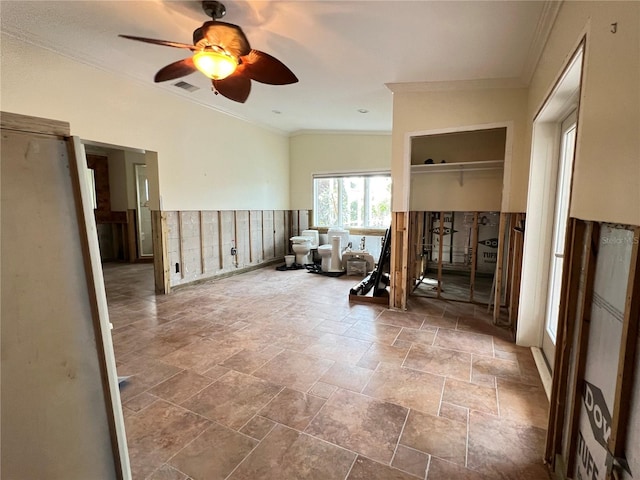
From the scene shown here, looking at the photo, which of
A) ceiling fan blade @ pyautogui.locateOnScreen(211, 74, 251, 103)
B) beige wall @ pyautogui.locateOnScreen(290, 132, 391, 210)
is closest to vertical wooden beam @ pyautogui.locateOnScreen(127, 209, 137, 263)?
beige wall @ pyautogui.locateOnScreen(290, 132, 391, 210)

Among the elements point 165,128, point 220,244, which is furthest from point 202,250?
point 165,128

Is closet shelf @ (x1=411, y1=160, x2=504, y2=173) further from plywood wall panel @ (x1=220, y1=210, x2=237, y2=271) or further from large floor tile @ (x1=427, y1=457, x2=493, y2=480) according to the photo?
large floor tile @ (x1=427, y1=457, x2=493, y2=480)

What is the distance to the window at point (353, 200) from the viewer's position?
6602mm

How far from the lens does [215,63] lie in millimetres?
2357

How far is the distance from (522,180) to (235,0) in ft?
10.2

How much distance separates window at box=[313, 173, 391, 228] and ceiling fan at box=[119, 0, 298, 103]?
13.8 feet

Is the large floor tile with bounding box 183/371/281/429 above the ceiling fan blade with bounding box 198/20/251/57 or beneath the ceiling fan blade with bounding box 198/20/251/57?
beneath

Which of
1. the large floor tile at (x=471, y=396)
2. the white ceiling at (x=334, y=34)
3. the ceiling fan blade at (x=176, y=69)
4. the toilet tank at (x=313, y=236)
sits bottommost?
the large floor tile at (x=471, y=396)

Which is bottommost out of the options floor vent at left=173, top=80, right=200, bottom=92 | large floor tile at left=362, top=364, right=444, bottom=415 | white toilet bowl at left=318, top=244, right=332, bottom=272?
large floor tile at left=362, top=364, right=444, bottom=415

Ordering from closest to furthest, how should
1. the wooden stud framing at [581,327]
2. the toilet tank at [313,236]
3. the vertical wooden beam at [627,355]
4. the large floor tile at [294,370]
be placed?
the vertical wooden beam at [627,355], the wooden stud framing at [581,327], the large floor tile at [294,370], the toilet tank at [313,236]

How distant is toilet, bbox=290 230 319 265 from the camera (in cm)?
659

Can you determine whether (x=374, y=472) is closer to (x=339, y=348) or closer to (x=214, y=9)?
(x=339, y=348)

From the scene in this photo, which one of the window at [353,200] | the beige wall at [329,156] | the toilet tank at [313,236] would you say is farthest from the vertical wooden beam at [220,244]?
the window at [353,200]

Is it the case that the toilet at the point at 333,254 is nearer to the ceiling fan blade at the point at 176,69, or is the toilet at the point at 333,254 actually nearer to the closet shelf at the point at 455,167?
the closet shelf at the point at 455,167
